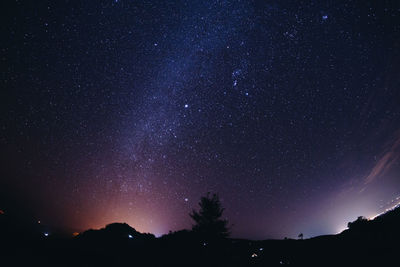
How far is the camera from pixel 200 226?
2731cm

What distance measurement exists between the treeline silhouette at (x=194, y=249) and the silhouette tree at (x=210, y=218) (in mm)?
8923

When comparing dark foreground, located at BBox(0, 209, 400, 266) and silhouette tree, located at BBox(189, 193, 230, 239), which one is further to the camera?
silhouette tree, located at BBox(189, 193, 230, 239)

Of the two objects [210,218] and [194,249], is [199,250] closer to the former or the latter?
[194,249]

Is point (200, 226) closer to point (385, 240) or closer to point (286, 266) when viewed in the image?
point (286, 266)

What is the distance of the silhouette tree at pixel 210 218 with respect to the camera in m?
26.8

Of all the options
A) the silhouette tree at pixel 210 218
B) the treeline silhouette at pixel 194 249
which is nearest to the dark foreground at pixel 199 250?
the treeline silhouette at pixel 194 249

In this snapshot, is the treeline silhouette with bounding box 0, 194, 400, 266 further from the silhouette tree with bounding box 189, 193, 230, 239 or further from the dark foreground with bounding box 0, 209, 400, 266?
the silhouette tree with bounding box 189, 193, 230, 239

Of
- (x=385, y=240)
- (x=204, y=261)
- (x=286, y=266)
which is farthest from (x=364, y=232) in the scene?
(x=204, y=261)

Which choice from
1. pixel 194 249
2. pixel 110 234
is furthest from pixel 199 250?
Answer: pixel 110 234

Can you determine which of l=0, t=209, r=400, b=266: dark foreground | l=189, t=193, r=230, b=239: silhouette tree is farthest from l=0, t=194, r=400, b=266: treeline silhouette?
l=189, t=193, r=230, b=239: silhouette tree

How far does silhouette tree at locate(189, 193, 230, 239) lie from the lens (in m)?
26.8

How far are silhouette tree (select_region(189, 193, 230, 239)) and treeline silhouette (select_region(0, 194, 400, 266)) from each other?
351 inches

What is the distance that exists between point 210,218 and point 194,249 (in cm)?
1365

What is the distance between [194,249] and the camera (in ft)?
48.8
